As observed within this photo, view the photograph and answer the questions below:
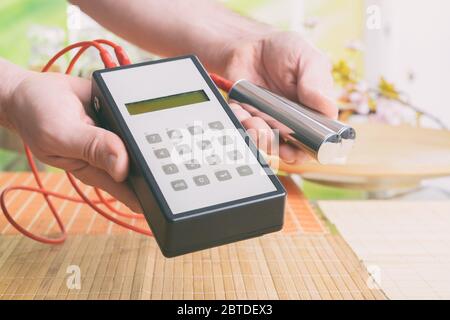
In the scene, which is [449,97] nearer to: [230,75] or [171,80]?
[230,75]

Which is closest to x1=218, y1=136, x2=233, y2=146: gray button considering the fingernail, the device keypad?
the device keypad

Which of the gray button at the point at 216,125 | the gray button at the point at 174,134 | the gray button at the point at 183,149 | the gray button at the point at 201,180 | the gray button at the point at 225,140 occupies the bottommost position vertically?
the gray button at the point at 201,180

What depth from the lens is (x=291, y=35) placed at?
0.81 metres

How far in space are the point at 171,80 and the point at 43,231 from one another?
0.26m

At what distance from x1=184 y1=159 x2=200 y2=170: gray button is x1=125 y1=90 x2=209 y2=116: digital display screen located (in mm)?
68

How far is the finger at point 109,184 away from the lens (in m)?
0.61

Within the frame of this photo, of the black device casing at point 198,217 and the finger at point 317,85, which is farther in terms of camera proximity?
the finger at point 317,85

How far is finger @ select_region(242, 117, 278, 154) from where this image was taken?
66 cm

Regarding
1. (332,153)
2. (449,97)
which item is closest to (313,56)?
(332,153)

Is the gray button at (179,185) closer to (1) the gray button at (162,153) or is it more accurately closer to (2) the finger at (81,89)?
(1) the gray button at (162,153)

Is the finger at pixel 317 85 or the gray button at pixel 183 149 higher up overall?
the finger at pixel 317 85

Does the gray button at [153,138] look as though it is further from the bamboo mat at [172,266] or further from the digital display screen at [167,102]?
the bamboo mat at [172,266]

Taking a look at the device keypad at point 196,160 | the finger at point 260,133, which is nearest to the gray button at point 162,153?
the device keypad at point 196,160

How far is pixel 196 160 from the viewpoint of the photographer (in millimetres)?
596
